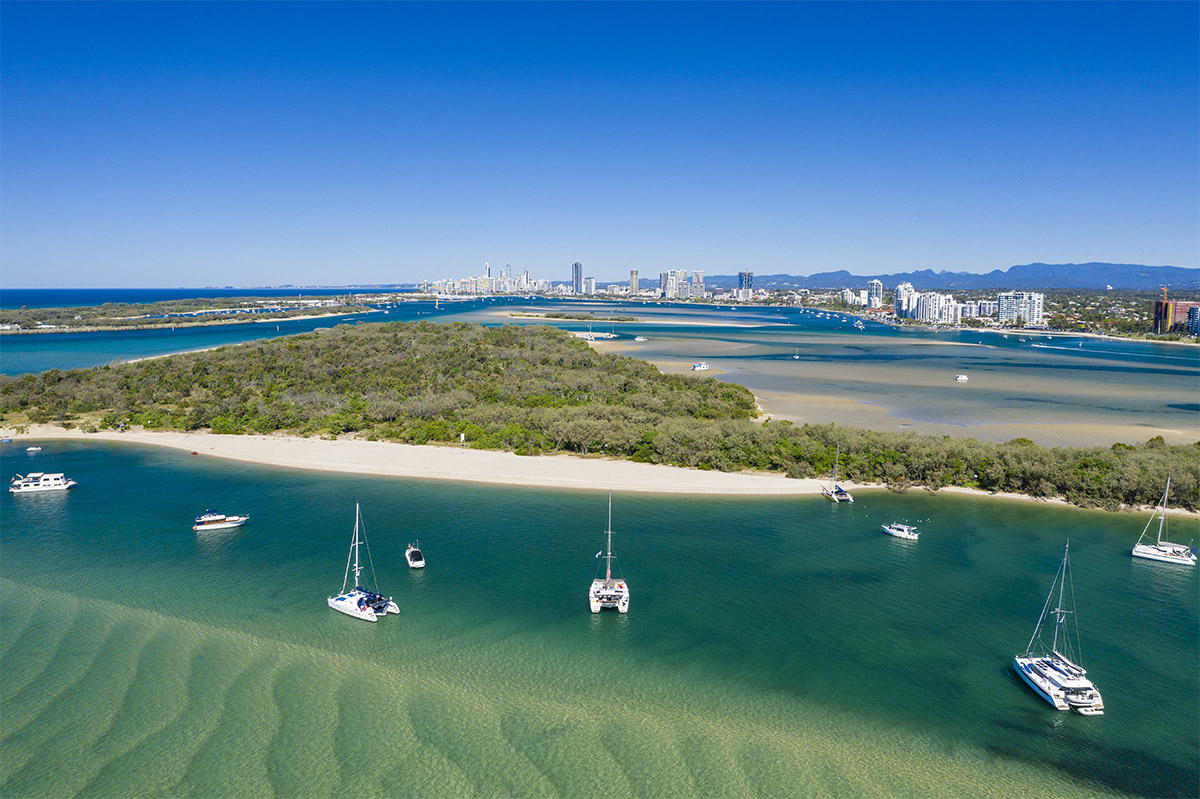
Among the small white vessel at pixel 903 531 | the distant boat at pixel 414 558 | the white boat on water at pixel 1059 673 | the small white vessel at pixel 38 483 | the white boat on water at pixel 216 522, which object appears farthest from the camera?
the small white vessel at pixel 38 483

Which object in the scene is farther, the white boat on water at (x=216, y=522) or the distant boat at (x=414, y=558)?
the white boat on water at (x=216, y=522)

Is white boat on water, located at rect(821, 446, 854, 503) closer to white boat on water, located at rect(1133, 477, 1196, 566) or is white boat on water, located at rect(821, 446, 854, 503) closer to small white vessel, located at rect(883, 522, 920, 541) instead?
small white vessel, located at rect(883, 522, 920, 541)

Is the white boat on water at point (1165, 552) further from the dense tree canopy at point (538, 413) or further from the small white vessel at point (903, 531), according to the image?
the small white vessel at point (903, 531)

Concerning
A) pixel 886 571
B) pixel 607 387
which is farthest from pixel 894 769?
pixel 607 387

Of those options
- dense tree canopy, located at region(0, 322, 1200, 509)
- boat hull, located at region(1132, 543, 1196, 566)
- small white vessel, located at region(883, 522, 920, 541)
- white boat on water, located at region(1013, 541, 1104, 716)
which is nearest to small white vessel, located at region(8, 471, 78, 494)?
dense tree canopy, located at region(0, 322, 1200, 509)

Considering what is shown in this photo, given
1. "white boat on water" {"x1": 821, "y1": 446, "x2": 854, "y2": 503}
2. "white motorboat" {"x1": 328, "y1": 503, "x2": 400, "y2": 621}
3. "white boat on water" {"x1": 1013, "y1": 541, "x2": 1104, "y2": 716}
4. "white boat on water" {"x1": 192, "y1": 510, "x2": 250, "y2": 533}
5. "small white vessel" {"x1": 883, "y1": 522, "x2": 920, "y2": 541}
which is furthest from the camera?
"white boat on water" {"x1": 821, "y1": 446, "x2": 854, "y2": 503}

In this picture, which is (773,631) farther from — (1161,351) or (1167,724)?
(1161,351)

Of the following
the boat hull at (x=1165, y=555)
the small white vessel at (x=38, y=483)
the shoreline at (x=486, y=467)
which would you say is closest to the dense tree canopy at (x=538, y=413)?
the shoreline at (x=486, y=467)
